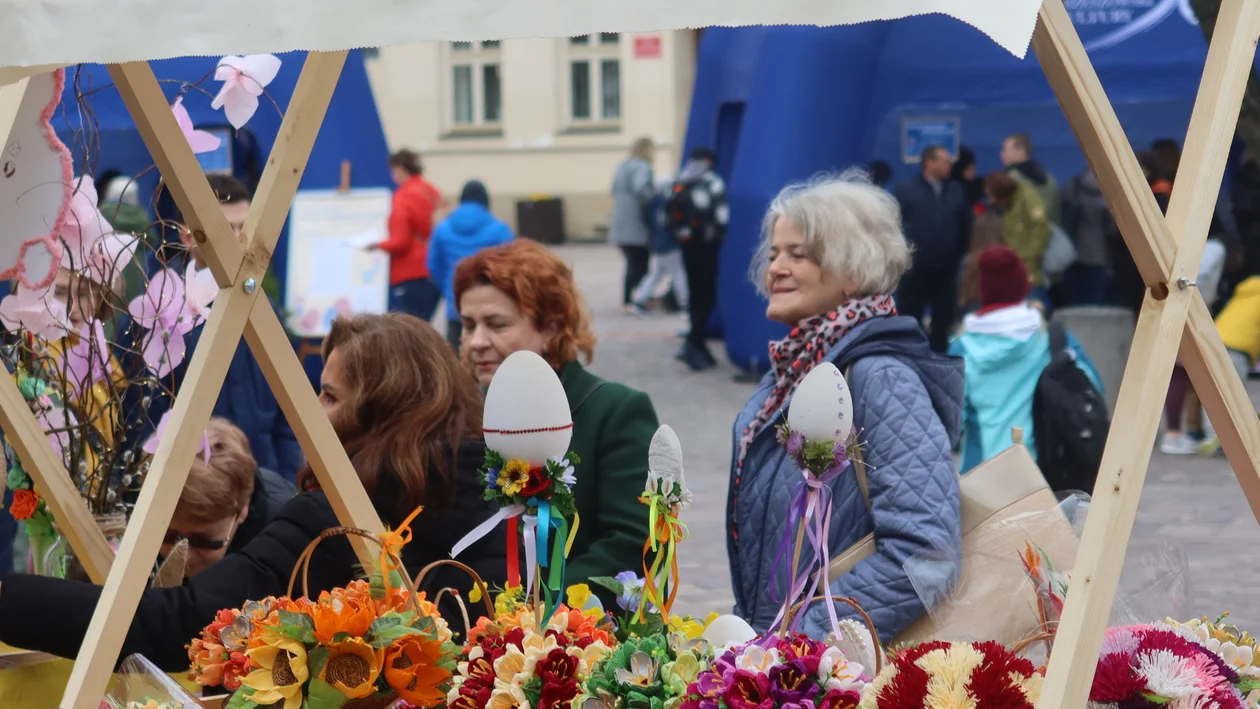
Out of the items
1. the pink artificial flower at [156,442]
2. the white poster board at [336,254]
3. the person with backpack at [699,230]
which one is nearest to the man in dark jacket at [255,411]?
the pink artificial flower at [156,442]

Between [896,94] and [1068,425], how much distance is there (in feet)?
19.7

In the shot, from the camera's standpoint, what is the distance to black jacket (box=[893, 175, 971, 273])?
10.7 meters

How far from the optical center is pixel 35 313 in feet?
9.14

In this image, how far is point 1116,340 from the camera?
867cm

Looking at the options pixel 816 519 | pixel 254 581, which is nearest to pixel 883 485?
pixel 816 519

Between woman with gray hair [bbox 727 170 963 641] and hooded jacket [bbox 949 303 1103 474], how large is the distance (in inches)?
131

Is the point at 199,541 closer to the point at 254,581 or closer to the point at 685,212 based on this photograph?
the point at 254,581

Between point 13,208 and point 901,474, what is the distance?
5.21 feet

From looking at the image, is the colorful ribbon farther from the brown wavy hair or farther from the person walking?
the person walking

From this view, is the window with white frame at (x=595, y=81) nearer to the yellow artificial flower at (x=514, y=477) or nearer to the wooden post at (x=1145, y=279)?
the yellow artificial flower at (x=514, y=477)

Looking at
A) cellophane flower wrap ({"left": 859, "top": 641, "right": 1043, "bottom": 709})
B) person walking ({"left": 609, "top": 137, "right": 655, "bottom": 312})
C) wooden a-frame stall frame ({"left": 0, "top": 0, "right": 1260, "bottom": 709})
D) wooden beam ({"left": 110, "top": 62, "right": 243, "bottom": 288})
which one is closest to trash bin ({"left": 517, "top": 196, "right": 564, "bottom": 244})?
person walking ({"left": 609, "top": 137, "right": 655, "bottom": 312})

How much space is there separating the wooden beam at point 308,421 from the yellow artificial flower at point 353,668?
0.26 m

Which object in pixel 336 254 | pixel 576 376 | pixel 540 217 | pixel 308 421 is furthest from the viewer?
pixel 540 217

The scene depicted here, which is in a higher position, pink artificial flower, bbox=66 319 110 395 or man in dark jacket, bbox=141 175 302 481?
pink artificial flower, bbox=66 319 110 395
